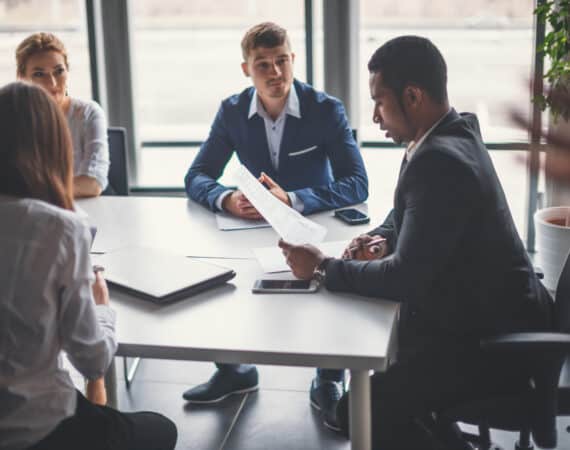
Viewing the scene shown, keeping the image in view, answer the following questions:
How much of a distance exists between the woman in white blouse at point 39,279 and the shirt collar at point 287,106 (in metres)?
1.60

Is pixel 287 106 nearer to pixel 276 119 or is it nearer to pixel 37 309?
pixel 276 119

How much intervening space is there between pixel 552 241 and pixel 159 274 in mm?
2315

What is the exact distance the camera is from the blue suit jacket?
3035 mm

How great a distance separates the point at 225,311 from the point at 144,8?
3.15 metres

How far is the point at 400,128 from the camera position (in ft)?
6.69

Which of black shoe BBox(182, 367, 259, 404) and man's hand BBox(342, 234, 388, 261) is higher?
man's hand BBox(342, 234, 388, 261)

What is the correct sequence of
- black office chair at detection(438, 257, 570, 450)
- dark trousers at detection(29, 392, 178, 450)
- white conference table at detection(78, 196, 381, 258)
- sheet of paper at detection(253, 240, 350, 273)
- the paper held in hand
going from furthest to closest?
white conference table at detection(78, 196, 381, 258)
the paper held in hand
sheet of paper at detection(253, 240, 350, 273)
black office chair at detection(438, 257, 570, 450)
dark trousers at detection(29, 392, 178, 450)

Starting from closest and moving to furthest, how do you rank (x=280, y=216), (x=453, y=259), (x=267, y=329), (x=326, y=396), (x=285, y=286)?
(x=267, y=329), (x=453, y=259), (x=285, y=286), (x=280, y=216), (x=326, y=396)

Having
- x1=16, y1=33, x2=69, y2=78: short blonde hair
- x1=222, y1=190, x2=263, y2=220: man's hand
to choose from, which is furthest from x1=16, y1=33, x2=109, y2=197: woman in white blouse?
x1=222, y1=190, x2=263, y2=220: man's hand

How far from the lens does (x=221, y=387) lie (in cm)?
303

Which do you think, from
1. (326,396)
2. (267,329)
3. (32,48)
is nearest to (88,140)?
(32,48)

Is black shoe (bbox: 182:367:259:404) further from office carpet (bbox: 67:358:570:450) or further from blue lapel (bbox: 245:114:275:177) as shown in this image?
blue lapel (bbox: 245:114:275:177)

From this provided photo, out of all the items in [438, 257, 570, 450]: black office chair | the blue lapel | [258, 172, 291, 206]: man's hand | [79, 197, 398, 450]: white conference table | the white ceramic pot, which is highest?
the blue lapel

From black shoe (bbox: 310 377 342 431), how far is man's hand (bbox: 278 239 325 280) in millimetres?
932
